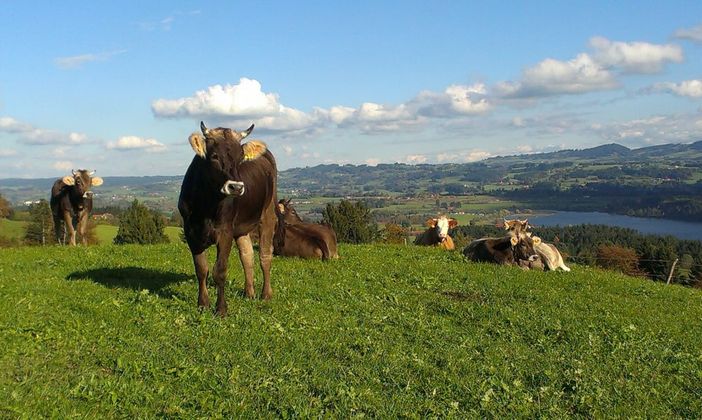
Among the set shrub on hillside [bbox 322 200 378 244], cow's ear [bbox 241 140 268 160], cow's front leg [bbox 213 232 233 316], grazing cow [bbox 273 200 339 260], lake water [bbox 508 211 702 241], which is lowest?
lake water [bbox 508 211 702 241]

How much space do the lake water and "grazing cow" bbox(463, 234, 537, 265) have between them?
13223 centimetres

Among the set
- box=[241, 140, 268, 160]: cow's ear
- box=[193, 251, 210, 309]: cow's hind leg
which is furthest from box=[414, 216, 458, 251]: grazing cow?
box=[193, 251, 210, 309]: cow's hind leg

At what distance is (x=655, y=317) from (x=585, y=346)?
4.91 metres

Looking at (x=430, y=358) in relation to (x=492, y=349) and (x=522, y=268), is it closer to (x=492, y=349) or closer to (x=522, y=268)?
(x=492, y=349)

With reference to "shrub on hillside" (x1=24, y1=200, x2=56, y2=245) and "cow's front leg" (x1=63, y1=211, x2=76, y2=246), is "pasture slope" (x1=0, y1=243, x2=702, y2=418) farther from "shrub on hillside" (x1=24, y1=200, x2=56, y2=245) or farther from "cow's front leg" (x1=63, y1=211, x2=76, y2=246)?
"shrub on hillside" (x1=24, y1=200, x2=56, y2=245)

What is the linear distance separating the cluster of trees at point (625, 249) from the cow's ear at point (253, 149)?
29.0 m

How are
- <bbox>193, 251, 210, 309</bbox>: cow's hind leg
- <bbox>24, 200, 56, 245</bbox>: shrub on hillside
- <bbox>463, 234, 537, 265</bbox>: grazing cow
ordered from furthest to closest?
1. <bbox>24, 200, 56, 245</bbox>: shrub on hillside
2. <bbox>463, 234, 537, 265</bbox>: grazing cow
3. <bbox>193, 251, 210, 309</bbox>: cow's hind leg

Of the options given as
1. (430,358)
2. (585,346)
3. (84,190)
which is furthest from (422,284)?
(84,190)

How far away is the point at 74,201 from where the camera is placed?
82.6 feet

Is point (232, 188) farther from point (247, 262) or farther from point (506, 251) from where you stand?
point (506, 251)

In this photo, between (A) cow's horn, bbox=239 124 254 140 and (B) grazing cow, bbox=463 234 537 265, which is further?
(B) grazing cow, bbox=463 234 537 265

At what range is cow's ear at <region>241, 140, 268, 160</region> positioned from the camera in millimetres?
10609

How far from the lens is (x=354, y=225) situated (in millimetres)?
59531

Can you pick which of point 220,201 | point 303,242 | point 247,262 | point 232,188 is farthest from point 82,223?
point 232,188
